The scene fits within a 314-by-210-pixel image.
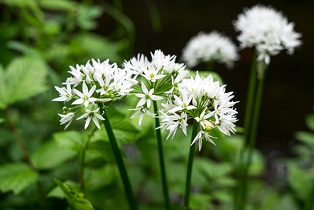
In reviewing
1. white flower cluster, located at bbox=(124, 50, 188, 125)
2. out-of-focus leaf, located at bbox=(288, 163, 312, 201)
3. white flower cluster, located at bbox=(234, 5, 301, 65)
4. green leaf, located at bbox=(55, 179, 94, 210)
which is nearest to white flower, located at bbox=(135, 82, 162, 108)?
white flower cluster, located at bbox=(124, 50, 188, 125)

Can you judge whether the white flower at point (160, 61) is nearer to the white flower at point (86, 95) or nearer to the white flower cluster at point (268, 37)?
the white flower at point (86, 95)

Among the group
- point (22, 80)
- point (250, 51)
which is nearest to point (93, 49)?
point (22, 80)

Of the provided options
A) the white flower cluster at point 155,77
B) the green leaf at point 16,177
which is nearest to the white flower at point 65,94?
the white flower cluster at point 155,77

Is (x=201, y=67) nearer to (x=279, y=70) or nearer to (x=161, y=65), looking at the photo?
(x=279, y=70)

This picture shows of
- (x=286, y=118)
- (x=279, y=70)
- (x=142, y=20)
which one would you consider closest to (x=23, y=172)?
(x=286, y=118)

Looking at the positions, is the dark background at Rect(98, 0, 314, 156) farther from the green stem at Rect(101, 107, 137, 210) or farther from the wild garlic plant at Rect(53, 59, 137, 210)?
the wild garlic plant at Rect(53, 59, 137, 210)

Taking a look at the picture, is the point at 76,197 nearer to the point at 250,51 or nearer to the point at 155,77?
the point at 155,77

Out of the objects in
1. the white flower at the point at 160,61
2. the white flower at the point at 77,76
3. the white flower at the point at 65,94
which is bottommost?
the white flower at the point at 65,94
